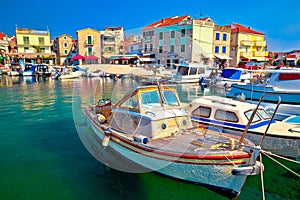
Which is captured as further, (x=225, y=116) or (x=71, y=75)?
(x=71, y=75)

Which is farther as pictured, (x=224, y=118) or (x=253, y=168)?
(x=224, y=118)

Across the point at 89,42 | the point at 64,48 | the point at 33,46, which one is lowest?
the point at 64,48

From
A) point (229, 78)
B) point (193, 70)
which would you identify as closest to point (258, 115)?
point (229, 78)

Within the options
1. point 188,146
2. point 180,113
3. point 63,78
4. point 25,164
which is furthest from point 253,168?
point 63,78

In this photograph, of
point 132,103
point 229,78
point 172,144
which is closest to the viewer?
point 172,144

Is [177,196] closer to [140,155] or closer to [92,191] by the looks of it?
[140,155]

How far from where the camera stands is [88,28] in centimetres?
5575

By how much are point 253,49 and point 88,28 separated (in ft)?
132

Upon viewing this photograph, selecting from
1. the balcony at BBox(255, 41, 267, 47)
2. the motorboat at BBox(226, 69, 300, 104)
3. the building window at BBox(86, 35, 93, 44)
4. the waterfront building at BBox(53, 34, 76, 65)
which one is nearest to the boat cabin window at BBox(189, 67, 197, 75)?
the motorboat at BBox(226, 69, 300, 104)

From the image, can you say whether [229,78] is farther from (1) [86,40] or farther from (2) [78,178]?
(1) [86,40]

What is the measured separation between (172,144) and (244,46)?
160ft

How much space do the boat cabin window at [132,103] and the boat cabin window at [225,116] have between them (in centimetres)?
360

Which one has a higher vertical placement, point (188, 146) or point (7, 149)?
point (188, 146)

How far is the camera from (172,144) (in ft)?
20.2
